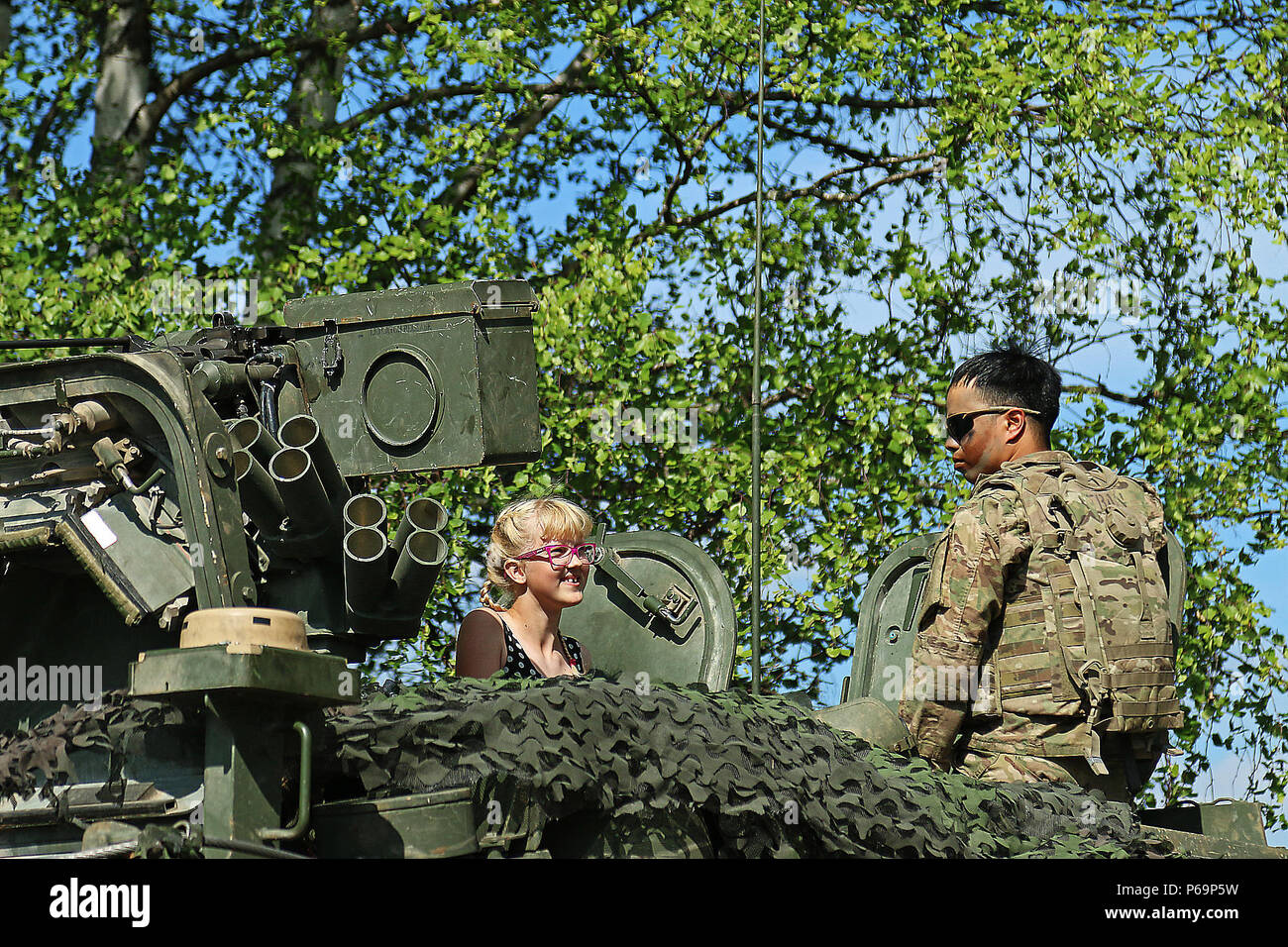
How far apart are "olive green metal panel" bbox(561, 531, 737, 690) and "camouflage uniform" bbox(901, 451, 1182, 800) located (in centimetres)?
71

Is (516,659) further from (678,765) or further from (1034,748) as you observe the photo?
(1034,748)

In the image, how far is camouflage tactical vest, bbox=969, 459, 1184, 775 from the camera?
15.4 feet

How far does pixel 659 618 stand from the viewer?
5324 millimetres

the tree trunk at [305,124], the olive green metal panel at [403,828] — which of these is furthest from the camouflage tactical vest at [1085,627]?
the tree trunk at [305,124]

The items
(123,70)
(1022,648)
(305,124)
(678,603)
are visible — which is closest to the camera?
(1022,648)

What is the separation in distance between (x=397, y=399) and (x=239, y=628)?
1.43 metres

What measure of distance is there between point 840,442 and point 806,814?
6385 millimetres

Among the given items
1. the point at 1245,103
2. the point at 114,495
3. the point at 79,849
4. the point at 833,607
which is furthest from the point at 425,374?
the point at 1245,103

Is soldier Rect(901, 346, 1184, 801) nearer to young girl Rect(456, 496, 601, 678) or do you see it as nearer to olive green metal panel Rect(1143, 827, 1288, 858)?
olive green metal panel Rect(1143, 827, 1288, 858)

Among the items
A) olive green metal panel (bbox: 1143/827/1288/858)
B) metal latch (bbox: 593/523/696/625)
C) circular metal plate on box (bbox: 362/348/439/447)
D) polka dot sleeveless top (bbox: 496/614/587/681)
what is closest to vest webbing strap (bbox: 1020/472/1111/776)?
olive green metal panel (bbox: 1143/827/1288/858)

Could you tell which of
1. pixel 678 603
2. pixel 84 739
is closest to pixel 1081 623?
pixel 678 603

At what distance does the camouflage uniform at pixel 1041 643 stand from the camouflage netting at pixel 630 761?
706 millimetres

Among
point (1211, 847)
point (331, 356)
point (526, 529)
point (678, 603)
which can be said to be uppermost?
point (331, 356)

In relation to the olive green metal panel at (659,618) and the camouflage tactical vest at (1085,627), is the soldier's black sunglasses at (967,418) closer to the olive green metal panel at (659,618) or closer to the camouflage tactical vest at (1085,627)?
the camouflage tactical vest at (1085,627)
